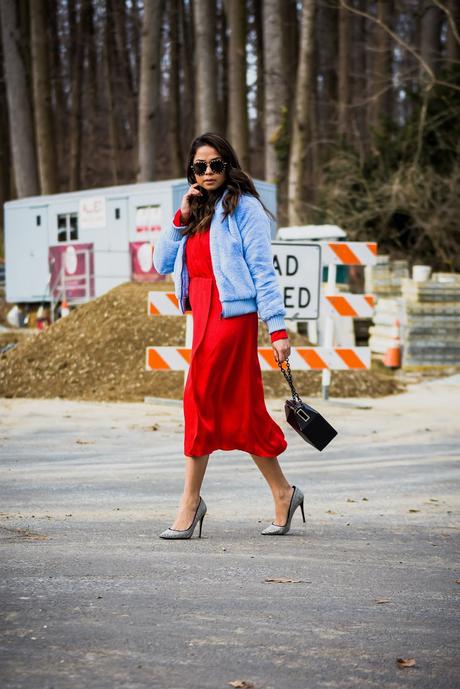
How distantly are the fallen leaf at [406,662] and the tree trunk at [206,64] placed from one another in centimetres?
2362

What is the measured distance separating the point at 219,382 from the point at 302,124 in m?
20.7

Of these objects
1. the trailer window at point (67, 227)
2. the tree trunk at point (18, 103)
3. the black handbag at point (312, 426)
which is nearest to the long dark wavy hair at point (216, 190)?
the black handbag at point (312, 426)

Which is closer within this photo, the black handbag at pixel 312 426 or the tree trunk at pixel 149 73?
the black handbag at pixel 312 426

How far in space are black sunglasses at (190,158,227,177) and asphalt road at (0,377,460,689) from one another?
67.7 inches

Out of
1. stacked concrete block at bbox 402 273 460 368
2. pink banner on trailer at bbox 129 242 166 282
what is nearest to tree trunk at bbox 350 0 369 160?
pink banner on trailer at bbox 129 242 166 282

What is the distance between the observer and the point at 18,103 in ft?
106

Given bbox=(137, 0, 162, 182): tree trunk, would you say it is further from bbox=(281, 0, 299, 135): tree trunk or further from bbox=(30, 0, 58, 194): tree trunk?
bbox=(281, 0, 299, 135): tree trunk

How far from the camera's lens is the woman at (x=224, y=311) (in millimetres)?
5168

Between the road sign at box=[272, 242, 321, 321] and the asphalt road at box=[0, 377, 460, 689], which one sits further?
the road sign at box=[272, 242, 321, 321]

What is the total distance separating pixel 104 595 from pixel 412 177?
20.7 metres

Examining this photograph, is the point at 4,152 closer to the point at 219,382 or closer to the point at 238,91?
the point at 238,91

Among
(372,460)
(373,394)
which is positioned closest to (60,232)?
(373,394)

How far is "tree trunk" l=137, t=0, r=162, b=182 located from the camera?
26.2 m

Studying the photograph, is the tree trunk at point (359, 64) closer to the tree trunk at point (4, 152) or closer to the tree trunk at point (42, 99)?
the tree trunk at point (42, 99)
